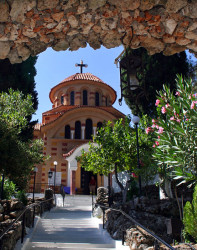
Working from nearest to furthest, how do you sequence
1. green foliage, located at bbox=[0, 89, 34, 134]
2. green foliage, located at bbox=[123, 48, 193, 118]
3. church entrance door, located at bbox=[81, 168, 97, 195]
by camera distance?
green foliage, located at bbox=[0, 89, 34, 134] < green foliage, located at bbox=[123, 48, 193, 118] < church entrance door, located at bbox=[81, 168, 97, 195]

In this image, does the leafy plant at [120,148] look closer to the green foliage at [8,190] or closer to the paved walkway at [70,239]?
the paved walkway at [70,239]

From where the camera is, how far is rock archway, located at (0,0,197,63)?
4168mm

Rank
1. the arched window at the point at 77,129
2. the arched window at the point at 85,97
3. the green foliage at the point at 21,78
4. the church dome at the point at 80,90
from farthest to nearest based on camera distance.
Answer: the arched window at the point at 85,97 → the church dome at the point at 80,90 → the arched window at the point at 77,129 → the green foliage at the point at 21,78

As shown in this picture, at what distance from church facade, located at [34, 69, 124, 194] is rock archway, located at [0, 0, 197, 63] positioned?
17.8 m

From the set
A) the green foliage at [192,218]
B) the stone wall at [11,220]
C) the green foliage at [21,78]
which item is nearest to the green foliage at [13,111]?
the stone wall at [11,220]

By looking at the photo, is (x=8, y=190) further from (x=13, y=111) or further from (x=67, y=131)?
(x=67, y=131)

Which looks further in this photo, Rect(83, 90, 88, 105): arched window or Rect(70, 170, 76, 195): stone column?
Rect(83, 90, 88, 105): arched window

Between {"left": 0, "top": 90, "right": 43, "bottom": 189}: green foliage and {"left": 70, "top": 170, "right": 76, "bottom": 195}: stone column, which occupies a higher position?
{"left": 0, "top": 90, "right": 43, "bottom": 189}: green foliage

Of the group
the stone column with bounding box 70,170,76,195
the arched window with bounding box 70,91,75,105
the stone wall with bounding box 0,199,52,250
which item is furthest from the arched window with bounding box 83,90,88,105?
the stone wall with bounding box 0,199,52,250

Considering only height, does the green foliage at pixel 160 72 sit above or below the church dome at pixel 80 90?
below

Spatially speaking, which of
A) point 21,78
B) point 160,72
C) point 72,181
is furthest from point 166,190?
point 72,181

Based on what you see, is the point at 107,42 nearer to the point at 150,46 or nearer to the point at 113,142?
the point at 150,46

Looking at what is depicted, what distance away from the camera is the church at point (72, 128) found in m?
24.2

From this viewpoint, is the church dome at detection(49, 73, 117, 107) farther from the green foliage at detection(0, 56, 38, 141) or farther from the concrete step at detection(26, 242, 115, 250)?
the concrete step at detection(26, 242, 115, 250)
